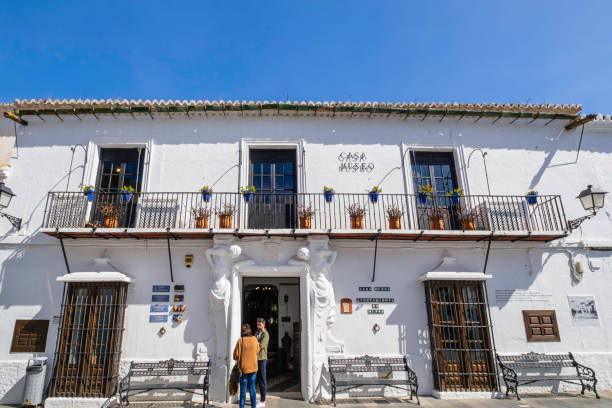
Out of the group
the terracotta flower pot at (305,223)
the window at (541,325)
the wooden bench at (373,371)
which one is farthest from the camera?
the terracotta flower pot at (305,223)

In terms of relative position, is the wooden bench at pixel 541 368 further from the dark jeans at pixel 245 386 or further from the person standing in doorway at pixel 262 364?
the dark jeans at pixel 245 386

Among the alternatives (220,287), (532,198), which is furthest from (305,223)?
(532,198)

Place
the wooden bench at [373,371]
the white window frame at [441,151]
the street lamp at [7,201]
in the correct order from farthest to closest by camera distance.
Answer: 1. the white window frame at [441,151]
2. the street lamp at [7,201]
3. the wooden bench at [373,371]

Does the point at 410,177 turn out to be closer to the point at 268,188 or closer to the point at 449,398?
the point at 268,188

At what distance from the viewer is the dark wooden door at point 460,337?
7.08 metres

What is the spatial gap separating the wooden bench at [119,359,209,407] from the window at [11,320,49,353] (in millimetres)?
1956

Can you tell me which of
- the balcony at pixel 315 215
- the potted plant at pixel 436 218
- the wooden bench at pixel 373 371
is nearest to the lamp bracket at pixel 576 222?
the balcony at pixel 315 215

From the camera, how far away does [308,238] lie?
7.52 metres

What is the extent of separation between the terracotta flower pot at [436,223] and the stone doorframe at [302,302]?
227 cm

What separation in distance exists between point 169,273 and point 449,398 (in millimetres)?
6095

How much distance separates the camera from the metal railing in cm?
778

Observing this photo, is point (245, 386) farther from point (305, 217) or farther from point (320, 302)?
point (305, 217)

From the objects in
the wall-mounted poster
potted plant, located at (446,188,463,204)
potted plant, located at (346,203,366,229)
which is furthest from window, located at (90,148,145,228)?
the wall-mounted poster

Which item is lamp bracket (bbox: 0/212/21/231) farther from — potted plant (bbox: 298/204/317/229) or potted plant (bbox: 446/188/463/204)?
potted plant (bbox: 446/188/463/204)
